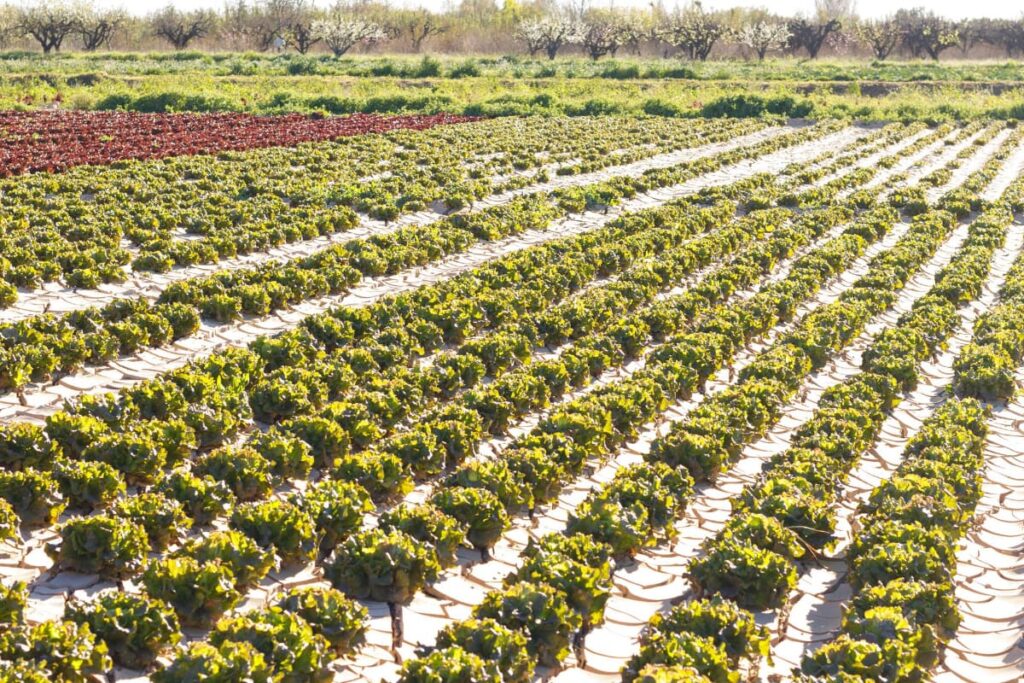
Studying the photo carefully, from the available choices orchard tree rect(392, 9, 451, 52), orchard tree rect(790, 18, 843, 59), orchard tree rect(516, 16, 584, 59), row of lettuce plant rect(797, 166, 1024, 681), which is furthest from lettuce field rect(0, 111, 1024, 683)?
orchard tree rect(392, 9, 451, 52)

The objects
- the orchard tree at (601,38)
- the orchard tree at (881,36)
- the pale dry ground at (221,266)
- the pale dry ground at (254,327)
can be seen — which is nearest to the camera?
the pale dry ground at (254,327)

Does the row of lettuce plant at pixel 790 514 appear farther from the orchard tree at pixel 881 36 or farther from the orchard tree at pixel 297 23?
the orchard tree at pixel 881 36

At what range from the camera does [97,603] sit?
5230 millimetres

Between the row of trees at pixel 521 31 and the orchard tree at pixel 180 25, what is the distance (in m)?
0.09

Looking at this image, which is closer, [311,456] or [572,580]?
[572,580]

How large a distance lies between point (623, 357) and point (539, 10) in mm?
127444

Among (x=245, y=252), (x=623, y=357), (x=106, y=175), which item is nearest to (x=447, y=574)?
(x=623, y=357)

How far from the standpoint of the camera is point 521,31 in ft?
298

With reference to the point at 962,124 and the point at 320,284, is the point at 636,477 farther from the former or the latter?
the point at 962,124

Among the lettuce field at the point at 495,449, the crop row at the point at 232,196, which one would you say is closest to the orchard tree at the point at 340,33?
the crop row at the point at 232,196

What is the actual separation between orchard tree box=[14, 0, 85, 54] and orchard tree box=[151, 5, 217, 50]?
877 centimetres

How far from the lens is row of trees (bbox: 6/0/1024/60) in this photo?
84.8 metres

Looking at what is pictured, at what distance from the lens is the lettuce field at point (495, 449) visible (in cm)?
563

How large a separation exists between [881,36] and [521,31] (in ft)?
105
